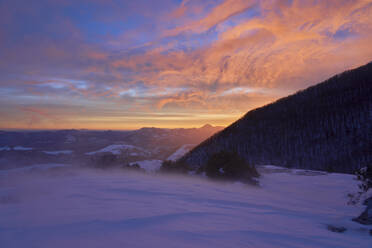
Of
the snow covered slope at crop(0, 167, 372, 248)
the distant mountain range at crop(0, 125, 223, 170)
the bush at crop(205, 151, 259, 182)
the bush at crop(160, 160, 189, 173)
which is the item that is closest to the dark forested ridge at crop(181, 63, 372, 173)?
the bush at crop(160, 160, 189, 173)

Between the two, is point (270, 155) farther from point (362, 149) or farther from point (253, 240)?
point (253, 240)

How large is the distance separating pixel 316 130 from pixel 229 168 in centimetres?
2933

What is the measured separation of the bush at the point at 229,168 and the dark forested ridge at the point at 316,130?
11825 millimetres

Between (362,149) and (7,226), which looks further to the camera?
(362,149)

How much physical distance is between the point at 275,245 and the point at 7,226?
3199 millimetres

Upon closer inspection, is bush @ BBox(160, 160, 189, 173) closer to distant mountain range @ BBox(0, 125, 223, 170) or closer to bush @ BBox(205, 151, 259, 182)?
bush @ BBox(205, 151, 259, 182)

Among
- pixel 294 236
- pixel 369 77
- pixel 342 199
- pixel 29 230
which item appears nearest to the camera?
pixel 29 230

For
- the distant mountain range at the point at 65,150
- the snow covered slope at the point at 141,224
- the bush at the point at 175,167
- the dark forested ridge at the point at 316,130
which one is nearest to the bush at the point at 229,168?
the bush at the point at 175,167

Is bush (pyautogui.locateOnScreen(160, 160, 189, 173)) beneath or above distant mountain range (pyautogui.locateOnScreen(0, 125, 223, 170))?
above

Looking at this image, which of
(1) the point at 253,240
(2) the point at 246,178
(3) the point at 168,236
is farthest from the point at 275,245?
(2) the point at 246,178

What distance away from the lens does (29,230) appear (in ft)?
7.56

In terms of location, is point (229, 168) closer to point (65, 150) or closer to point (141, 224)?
point (141, 224)

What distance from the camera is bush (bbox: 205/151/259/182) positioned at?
32.8 ft

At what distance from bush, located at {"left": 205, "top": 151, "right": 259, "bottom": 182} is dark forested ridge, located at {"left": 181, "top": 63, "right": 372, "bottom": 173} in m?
11.8
